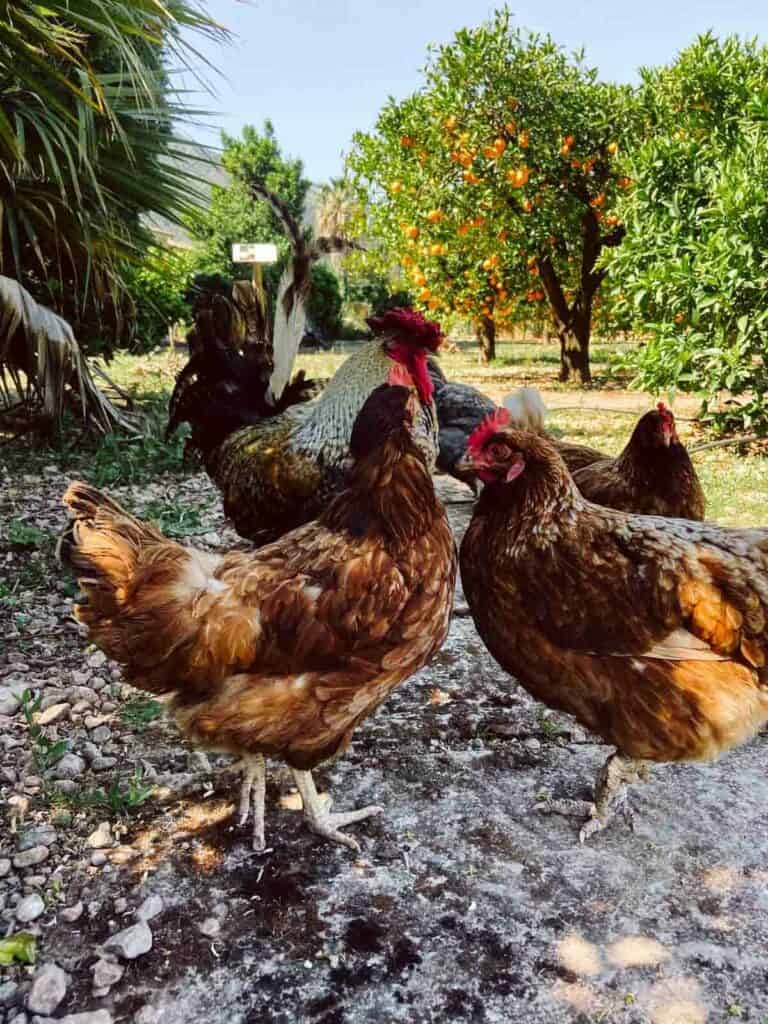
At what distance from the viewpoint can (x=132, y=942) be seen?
6.62 feet

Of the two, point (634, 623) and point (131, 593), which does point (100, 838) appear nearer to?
point (131, 593)

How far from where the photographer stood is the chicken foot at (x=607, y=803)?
2.57 meters

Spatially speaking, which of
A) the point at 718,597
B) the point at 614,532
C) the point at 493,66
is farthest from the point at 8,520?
the point at 493,66

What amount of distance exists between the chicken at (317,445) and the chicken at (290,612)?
47.6 inches

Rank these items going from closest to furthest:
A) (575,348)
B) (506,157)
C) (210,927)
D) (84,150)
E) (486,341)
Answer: (210,927) < (84,150) < (506,157) < (575,348) < (486,341)

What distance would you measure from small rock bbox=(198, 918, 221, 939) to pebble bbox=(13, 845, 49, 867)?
619mm

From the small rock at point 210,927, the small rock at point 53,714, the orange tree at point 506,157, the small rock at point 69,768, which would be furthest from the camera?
the orange tree at point 506,157

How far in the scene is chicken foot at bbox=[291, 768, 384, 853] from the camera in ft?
8.16

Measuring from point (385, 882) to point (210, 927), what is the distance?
1.84ft

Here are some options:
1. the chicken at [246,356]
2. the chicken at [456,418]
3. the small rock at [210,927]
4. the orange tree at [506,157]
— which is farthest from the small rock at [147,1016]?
the orange tree at [506,157]

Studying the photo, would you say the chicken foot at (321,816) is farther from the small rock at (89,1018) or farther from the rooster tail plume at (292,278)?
the rooster tail plume at (292,278)

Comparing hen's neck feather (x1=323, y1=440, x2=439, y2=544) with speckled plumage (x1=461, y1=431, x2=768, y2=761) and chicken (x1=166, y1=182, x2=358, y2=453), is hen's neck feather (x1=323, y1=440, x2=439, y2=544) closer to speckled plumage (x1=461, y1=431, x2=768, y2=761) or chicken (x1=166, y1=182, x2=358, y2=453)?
speckled plumage (x1=461, y1=431, x2=768, y2=761)

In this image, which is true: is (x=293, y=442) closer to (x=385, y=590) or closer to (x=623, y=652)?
(x=385, y=590)

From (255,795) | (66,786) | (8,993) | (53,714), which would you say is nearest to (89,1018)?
(8,993)
